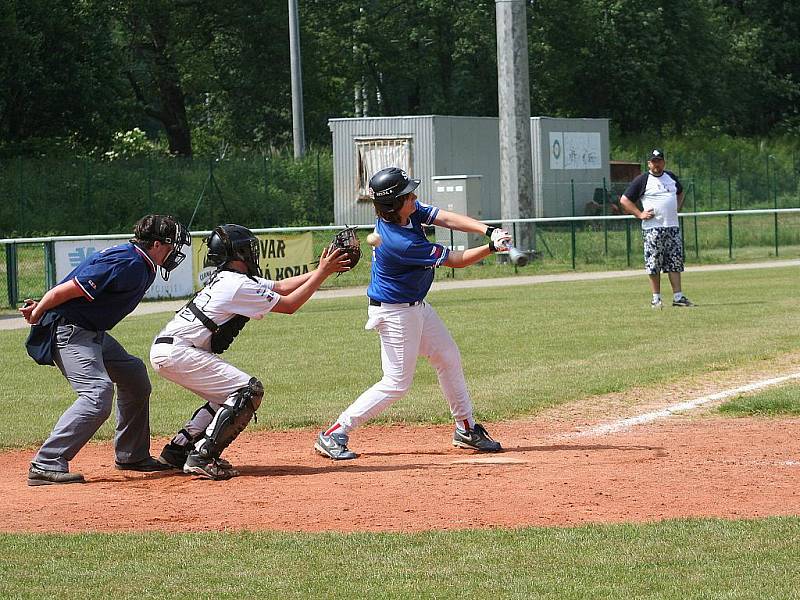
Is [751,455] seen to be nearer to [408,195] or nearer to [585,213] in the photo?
[408,195]

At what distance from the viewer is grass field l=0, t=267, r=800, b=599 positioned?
Answer: 18.4 feet

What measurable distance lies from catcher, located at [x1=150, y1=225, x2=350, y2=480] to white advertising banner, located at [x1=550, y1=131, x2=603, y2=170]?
30.0m

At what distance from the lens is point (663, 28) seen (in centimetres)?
5672

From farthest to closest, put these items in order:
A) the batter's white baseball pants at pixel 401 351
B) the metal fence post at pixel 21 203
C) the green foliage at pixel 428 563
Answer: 1. the metal fence post at pixel 21 203
2. the batter's white baseball pants at pixel 401 351
3. the green foliage at pixel 428 563

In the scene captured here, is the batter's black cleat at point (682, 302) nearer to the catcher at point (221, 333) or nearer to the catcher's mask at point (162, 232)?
the catcher at point (221, 333)

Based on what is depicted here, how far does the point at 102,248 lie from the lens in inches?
856

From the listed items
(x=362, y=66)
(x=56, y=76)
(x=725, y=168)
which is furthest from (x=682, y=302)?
(x=362, y=66)

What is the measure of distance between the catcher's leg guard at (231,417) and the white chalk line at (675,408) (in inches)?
105

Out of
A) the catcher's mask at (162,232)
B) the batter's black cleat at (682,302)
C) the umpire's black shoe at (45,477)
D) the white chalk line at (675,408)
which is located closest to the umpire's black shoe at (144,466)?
→ the umpire's black shoe at (45,477)

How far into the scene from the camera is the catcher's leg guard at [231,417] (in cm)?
805

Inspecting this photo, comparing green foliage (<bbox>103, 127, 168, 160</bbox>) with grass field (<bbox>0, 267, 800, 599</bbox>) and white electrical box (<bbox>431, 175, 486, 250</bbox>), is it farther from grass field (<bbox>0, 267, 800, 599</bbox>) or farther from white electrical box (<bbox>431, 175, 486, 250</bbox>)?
grass field (<bbox>0, 267, 800, 599</bbox>)

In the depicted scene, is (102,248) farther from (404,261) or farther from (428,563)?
(428,563)

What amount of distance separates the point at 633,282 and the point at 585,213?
14.4m

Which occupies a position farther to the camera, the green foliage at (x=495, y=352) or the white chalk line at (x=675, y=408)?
the green foliage at (x=495, y=352)
